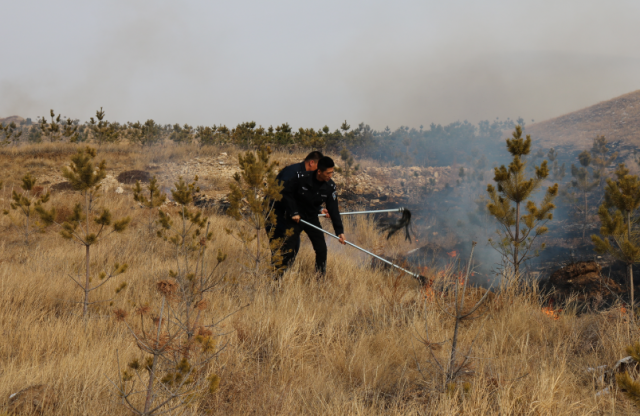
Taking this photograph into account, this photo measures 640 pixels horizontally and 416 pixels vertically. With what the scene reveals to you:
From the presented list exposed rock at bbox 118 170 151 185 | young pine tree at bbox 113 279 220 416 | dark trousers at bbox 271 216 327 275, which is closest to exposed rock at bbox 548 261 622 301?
dark trousers at bbox 271 216 327 275

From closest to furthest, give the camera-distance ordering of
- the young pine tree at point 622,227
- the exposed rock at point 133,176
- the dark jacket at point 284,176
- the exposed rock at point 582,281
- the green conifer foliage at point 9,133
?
the young pine tree at point 622,227
the dark jacket at point 284,176
the exposed rock at point 582,281
the exposed rock at point 133,176
the green conifer foliage at point 9,133

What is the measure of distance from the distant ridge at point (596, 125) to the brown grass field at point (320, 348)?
4006 centimetres

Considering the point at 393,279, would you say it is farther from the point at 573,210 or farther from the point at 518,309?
the point at 573,210

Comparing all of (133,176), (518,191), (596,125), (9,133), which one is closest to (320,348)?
(518,191)

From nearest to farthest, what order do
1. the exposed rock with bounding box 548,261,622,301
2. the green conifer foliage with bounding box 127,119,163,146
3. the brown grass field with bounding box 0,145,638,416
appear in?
the brown grass field with bounding box 0,145,638,416 < the exposed rock with bounding box 548,261,622,301 < the green conifer foliage with bounding box 127,119,163,146

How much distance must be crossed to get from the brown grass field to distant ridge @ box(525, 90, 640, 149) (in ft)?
131

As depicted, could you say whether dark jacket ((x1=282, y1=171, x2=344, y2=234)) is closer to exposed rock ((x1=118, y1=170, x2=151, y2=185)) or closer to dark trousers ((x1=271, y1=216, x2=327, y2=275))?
dark trousers ((x1=271, y1=216, x2=327, y2=275))

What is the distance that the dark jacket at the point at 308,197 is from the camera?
5.30 metres

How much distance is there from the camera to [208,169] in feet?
47.9

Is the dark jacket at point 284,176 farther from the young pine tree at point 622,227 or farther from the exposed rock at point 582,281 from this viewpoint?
the exposed rock at point 582,281

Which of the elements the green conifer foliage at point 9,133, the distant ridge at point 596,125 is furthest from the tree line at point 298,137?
the distant ridge at point 596,125

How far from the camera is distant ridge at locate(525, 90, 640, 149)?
125 ft

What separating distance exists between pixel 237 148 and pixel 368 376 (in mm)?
17067

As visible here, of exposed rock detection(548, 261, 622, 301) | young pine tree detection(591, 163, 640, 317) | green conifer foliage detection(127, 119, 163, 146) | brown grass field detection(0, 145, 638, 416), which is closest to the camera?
brown grass field detection(0, 145, 638, 416)
